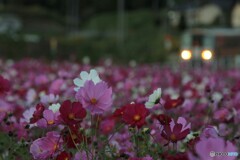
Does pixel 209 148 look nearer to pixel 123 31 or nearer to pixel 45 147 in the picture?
pixel 45 147

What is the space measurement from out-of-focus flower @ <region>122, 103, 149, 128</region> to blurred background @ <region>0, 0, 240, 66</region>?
29.0 feet

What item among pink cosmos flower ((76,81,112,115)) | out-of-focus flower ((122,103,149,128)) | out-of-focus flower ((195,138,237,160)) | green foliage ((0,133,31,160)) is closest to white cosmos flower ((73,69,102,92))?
pink cosmos flower ((76,81,112,115))

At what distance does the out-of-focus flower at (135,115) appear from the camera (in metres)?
2.48

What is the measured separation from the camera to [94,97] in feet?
7.75

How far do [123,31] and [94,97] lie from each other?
39.5 m

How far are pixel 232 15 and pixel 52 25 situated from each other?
56.2 feet

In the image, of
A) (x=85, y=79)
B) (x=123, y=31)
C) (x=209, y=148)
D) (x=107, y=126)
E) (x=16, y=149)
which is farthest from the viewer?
(x=123, y=31)

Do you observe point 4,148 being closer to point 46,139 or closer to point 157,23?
point 46,139

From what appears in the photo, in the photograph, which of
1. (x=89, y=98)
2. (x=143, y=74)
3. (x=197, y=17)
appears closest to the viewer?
(x=89, y=98)

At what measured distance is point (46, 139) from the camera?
2.40m

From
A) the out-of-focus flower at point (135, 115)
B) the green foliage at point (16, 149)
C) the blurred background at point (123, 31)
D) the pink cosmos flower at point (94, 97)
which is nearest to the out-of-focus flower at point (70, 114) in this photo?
the pink cosmos flower at point (94, 97)

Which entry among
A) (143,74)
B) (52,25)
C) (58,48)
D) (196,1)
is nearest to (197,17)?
(196,1)

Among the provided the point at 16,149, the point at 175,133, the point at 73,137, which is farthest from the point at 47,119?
the point at 175,133

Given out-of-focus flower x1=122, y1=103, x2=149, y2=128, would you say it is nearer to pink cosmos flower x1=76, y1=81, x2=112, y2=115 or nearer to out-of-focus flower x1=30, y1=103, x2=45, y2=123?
pink cosmos flower x1=76, y1=81, x2=112, y2=115
